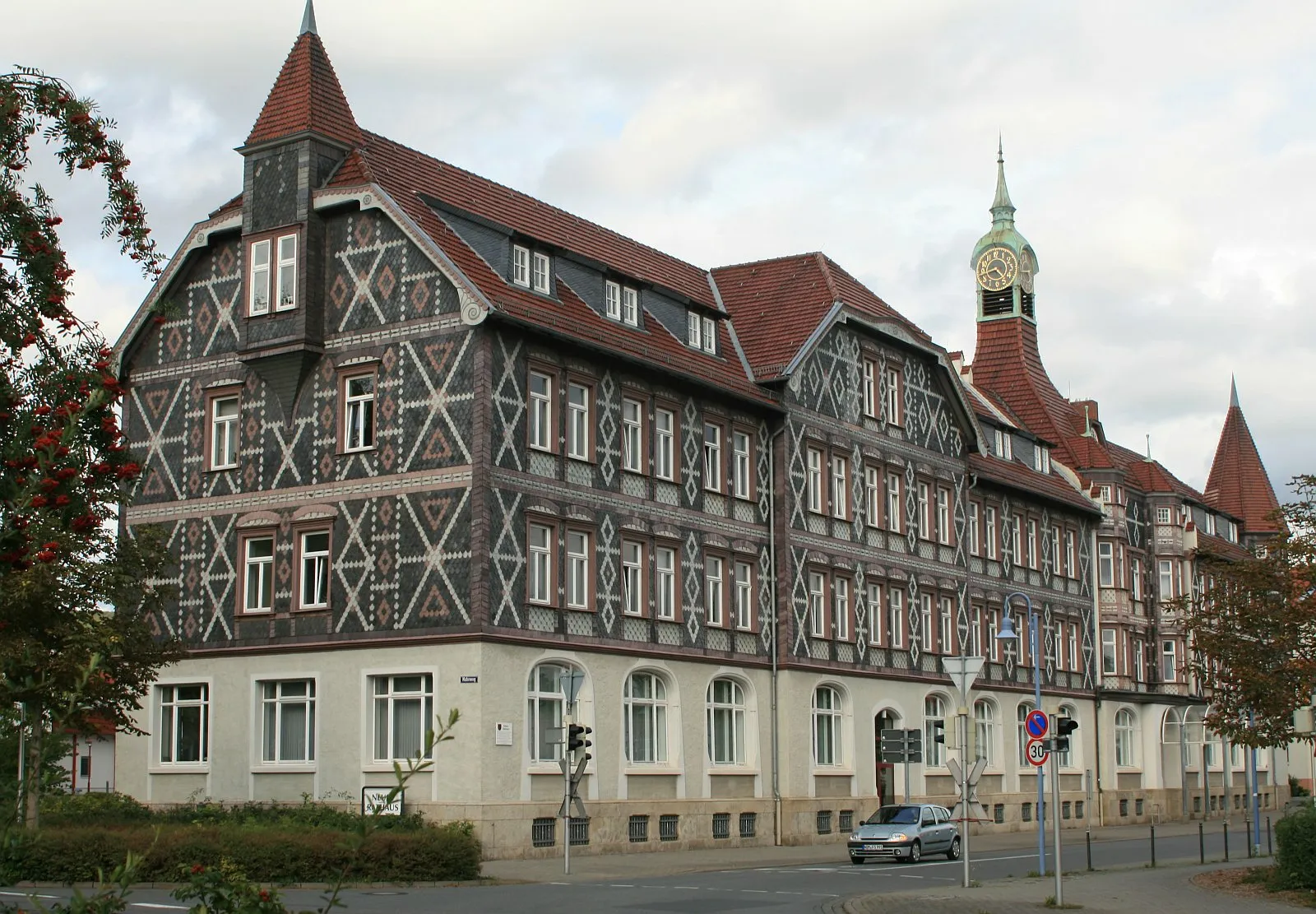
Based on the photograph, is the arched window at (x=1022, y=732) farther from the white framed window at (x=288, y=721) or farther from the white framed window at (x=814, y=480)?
the white framed window at (x=288, y=721)

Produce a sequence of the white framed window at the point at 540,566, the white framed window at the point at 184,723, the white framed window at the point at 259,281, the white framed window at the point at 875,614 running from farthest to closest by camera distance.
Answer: the white framed window at the point at 875,614, the white framed window at the point at 184,723, the white framed window at the point at 259,281, the white framed window at the point at 540,566

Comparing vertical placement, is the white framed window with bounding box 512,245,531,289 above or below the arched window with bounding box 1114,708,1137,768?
above

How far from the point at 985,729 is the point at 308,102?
2985 cm

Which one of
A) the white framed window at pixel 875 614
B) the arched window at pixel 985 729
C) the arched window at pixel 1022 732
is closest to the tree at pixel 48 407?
the white framed window at pixel 875 614

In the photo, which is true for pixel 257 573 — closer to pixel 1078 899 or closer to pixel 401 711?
pixel 401 711

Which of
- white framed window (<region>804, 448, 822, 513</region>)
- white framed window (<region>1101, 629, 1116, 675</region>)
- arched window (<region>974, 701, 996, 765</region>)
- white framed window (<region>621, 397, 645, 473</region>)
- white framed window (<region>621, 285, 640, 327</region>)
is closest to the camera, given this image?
white framed window (<region>621, 397, 645, 473</region>)

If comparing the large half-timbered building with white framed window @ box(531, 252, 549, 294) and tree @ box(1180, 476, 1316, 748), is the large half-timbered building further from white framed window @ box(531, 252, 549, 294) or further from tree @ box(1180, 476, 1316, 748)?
tree @ box(1180, 476, 1316, 748)

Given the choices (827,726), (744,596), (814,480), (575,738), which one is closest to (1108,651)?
(827,726)

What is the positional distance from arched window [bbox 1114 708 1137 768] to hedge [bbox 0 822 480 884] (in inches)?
1627

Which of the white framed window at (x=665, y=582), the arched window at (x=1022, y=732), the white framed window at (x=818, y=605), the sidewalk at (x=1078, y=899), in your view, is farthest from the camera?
the arched window at (x=1022, y=732)

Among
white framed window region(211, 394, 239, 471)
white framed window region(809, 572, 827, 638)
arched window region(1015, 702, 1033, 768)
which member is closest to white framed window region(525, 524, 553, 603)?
white framed window region(211, 394, 239, 471)

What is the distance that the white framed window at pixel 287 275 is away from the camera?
3641 centimetres

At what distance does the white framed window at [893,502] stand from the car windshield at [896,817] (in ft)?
43.0

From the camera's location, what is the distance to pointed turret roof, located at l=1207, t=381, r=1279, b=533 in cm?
8106
